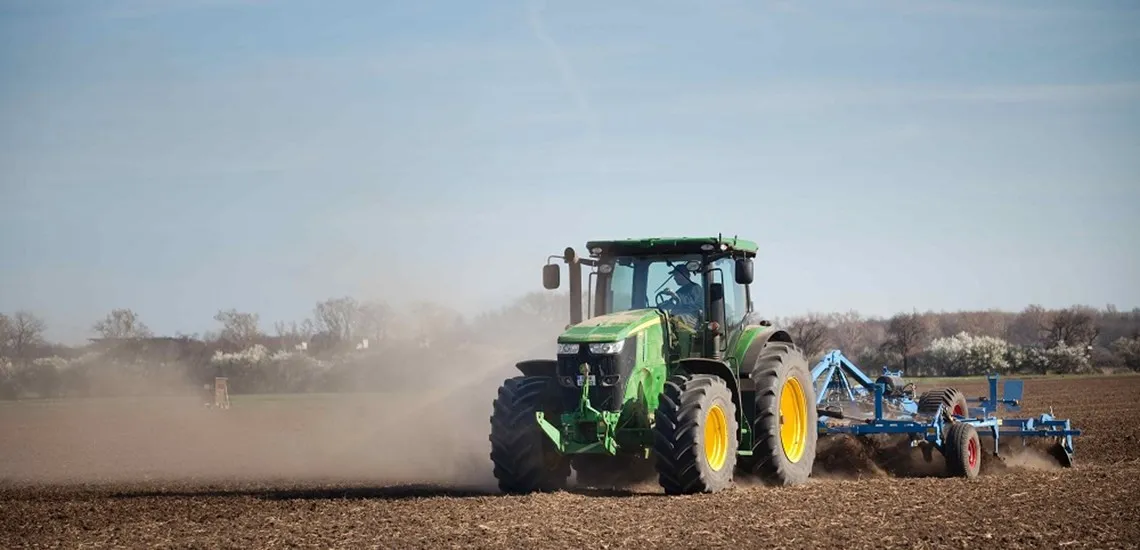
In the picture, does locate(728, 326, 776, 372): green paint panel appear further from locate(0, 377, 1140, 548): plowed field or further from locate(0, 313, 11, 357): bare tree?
locate(0, 313, 11, 357): bare tree

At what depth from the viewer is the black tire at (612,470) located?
1523 cm

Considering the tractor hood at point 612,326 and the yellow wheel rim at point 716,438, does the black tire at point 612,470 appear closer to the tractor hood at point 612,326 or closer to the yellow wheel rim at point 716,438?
the yellow wheel rim at point 716,438

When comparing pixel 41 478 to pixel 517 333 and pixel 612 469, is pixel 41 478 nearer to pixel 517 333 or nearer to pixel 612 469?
pixel 612 469

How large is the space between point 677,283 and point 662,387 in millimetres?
1395

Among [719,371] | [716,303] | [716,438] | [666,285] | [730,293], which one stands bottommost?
[716,438]

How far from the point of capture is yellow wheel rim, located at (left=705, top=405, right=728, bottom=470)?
13.9 m

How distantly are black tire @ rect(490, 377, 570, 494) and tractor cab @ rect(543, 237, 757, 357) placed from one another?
53.4 inches

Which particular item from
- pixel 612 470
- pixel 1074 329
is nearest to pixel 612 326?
pixel 612 470

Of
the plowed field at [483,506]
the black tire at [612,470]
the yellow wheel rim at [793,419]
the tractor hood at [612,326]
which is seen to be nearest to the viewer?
the plowed field at [483,506]

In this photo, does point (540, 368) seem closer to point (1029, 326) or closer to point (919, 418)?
point (919, 418)

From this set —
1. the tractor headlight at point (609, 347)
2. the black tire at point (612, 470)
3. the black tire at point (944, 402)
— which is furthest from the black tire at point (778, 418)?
the black tire at point (944, 402)

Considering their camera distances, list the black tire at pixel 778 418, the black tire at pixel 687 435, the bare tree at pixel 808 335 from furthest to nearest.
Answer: the bare tree at pixel 808 335 → the black tire at pixel 778 418 → the black tire at pixel 687 435

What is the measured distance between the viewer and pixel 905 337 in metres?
64.6

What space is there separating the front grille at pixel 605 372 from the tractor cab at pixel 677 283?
1.12 m
